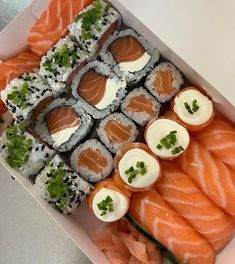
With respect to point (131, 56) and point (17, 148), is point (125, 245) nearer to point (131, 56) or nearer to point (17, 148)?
point (17, 148)

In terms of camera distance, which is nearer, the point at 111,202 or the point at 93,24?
the point at 111,202

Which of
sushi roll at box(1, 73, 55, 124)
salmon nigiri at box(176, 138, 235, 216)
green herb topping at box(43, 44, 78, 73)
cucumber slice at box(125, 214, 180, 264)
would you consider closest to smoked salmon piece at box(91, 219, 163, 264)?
cucumber slice at box(125, 214, 180, 264)

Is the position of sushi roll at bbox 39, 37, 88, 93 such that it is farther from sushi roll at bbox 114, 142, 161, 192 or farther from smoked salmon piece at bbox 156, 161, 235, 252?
smoked salmon piece at bbox 156, 161, 235, 252

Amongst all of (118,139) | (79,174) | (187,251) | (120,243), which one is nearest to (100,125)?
(118,139)

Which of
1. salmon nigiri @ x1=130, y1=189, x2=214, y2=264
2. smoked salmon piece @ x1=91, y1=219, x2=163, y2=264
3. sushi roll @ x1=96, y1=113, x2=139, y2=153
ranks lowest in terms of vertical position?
smoked salmon piece @ x1=91, y1=219, x2=163, y2=264

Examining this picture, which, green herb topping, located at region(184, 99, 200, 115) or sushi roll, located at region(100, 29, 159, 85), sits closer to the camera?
green herb topping, located at region(184, 99, 200, 115)

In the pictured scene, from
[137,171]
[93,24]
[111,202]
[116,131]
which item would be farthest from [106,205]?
[93,24]

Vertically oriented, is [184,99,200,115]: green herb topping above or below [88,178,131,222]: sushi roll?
above

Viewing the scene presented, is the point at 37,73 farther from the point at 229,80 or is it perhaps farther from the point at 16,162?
the point at 229,80
